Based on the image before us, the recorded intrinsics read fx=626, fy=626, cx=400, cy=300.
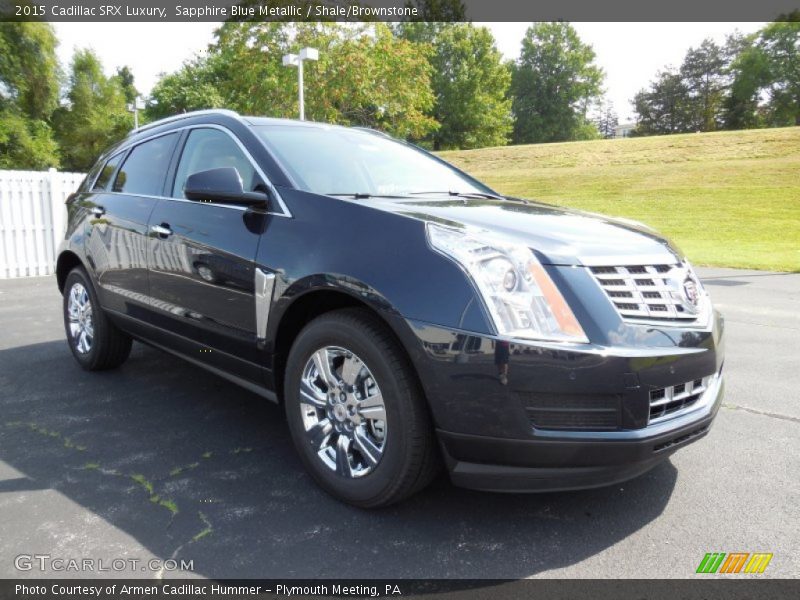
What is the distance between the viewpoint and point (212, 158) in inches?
140

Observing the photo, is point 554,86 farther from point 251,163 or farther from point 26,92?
point 251,163

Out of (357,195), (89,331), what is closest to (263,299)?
(357,195)

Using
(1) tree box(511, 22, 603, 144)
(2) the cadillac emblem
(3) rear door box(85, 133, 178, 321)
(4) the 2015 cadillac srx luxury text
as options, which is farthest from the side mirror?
(1) tree box(511, 22, 603, 144)

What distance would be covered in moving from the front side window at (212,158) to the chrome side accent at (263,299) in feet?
1.59

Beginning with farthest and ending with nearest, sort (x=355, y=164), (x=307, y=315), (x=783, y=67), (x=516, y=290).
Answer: (x=783, y=67), (x=355, y=164), (x=307, y=315), (x=516, y=290)

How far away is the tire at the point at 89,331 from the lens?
15.0ft

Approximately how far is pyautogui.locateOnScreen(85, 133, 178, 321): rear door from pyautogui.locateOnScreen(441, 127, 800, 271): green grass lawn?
11.7 m

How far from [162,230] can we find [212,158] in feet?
1.68

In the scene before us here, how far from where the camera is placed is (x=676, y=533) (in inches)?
95.7

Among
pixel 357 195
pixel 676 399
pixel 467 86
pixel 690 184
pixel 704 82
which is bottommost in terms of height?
pixel 676 399

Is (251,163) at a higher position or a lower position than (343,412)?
higher

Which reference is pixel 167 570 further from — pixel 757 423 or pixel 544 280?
pixel 757 423

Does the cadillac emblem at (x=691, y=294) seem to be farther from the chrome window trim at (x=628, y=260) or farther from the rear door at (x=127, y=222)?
the rear door at (x=127, y=222)

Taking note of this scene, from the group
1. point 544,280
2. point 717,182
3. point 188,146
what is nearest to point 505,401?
point 544,280
